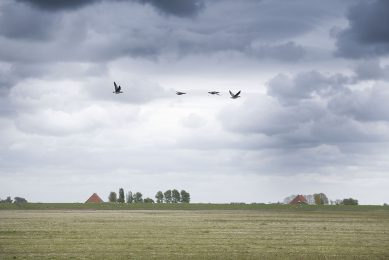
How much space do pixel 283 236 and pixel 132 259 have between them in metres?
17.5

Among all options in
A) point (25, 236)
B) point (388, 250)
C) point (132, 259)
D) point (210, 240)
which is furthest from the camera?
point (25, 236)

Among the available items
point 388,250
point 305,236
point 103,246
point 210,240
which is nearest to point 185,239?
point 210,240

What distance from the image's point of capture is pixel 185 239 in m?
39.9

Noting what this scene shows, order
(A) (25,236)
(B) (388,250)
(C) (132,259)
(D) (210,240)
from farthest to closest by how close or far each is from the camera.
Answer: (A) (25,236)
(D) (210,240)
(B) (388,250)
(C) (132,259)

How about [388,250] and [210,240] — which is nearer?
[388,250]

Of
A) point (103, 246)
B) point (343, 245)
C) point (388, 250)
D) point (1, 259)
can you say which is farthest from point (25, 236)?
point (388, 250)

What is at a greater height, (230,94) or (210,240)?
(230,94)

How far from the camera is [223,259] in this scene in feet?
94.9

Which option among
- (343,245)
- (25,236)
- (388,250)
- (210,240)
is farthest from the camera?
(25,236)

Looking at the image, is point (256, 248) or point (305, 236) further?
point (305, 236)

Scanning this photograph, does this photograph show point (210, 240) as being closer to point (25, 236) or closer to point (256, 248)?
point (256, 248)

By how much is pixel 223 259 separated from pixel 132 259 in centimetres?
462

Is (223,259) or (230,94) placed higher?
(230,94)

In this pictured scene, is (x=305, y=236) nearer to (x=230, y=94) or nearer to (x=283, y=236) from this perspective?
(x=283, y=236)
